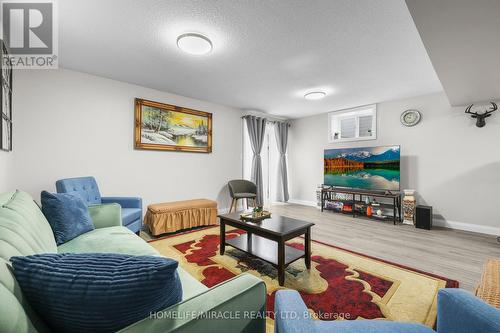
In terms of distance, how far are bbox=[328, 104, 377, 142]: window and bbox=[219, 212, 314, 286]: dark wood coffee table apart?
11.3ft

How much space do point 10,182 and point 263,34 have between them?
3438 mm

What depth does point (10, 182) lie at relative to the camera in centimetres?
260

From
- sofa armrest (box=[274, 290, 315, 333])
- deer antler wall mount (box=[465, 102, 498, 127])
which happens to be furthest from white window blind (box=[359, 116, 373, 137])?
sofa armrest (box=[274, 290, 315, 333])

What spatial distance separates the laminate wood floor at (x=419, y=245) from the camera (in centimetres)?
229

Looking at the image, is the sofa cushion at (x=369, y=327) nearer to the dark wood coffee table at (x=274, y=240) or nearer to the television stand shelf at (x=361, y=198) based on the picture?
the dark wood coffee table at (x=274, y=240)

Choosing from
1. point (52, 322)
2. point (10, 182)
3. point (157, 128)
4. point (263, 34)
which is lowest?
point (52, 322)

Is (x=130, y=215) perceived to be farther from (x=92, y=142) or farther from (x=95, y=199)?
(x=92, y=142)

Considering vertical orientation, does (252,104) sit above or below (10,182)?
above

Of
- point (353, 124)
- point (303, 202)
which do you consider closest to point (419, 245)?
point (353, 124)

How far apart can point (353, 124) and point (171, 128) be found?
4.05 meters

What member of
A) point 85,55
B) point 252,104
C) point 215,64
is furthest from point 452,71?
point 85,55

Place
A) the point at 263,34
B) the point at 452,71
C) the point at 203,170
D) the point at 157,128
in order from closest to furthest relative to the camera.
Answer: the point at 263,34, the point at 452,71, the point at 157,128, the point at 203,170

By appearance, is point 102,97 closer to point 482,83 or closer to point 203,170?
point 203,170

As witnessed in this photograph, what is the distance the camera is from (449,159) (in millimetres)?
3744
